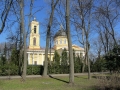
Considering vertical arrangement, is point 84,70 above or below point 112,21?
below

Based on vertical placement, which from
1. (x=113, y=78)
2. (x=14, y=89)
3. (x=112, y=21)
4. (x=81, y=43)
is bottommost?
(x=14, y=89)

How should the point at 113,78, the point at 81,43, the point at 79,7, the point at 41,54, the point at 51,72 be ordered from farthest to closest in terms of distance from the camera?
1. the point at 41,54
2. the point at 81,43
3. the point at 51,72
4. the point at 79,7
5. the point at 113,78

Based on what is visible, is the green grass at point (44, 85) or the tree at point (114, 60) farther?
the tree at point (114, 60)

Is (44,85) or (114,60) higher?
(114,60)

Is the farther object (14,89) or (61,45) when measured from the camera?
(61,45)

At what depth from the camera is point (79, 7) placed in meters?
22.1

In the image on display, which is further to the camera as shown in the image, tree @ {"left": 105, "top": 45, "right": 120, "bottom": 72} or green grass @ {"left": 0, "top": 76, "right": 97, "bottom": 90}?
tree @ {"left": 105, "top": 45, "right": 120, "bottom": 72}

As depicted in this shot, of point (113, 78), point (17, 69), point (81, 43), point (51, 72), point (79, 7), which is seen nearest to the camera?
point (113, 78)

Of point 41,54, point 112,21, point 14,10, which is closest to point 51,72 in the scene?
point 112,21

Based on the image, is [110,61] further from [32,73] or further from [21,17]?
[32,73]

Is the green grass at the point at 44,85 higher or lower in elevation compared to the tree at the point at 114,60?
lower

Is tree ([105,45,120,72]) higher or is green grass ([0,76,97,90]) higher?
tree ([105,45,120,72])

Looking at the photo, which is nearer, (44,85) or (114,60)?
(44,85)

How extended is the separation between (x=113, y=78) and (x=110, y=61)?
8.65 m
